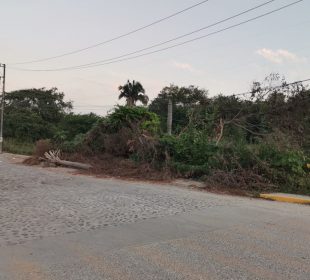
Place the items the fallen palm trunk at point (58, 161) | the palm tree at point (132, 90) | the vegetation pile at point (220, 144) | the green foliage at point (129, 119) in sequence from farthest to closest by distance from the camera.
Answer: the palm tree at point (132, 90) → the green foliage at point (129, 119) → the fallen palm trunk at point (58, 161) → the vegetation pile at point (220, 144)

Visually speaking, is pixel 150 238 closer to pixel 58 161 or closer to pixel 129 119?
pixel 129 119

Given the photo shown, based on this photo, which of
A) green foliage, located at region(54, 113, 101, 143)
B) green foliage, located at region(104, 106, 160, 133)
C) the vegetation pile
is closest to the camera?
the vegetation pile

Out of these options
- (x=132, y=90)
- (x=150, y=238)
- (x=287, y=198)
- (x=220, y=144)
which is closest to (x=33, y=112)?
(x=132, y=90)

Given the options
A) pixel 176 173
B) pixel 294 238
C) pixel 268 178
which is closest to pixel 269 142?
pixel 268 178

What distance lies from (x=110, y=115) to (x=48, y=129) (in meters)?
36.3

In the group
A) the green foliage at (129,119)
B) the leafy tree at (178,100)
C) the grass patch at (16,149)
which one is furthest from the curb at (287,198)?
the grass patch at (16,149)

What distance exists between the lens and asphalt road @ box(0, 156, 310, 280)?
5.88 meters

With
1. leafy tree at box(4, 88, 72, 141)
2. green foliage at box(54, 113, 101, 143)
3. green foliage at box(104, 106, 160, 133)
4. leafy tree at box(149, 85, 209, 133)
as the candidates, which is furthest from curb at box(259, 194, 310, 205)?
leafy tree at box(4, 88, 72, 141)

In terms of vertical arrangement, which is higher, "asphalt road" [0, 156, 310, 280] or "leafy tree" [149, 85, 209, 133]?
"leafy tree" [149, 85, 209, 133]

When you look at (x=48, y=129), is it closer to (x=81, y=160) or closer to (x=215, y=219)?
(x=81, y=160)

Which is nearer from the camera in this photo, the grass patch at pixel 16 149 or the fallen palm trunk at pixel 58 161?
the fallen palm trunk at pixel 58 161

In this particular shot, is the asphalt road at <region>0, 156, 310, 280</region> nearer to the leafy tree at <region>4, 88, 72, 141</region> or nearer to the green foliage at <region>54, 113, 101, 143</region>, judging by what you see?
the green foliage at <region>54, 113, 101, 143</region>

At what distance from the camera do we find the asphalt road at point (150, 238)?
5879mm

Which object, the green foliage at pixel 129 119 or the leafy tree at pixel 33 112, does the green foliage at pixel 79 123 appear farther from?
the green foliage at pixel 129 119
